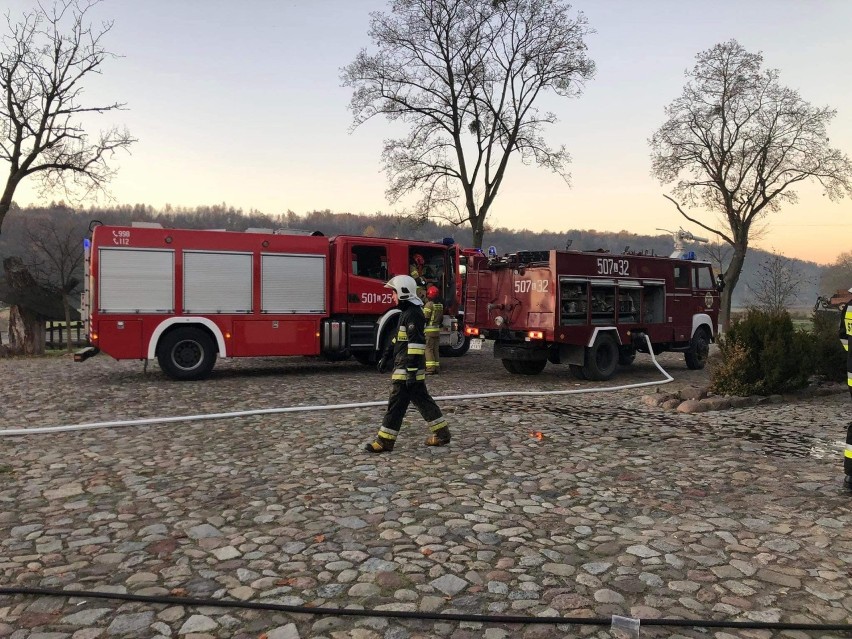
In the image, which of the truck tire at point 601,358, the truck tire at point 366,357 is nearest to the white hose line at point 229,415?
the truck tire at point 601,358

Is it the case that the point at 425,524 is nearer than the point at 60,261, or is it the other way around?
the point at 425,524

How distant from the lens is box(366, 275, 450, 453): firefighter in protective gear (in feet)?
21.4

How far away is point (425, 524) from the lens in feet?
14.6

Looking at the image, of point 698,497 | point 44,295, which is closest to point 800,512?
point 698,497

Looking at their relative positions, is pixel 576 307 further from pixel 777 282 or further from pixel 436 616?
pixel 777 282

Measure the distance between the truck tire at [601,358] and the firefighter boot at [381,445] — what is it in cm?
731

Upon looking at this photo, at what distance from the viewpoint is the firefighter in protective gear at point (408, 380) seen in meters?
6.53

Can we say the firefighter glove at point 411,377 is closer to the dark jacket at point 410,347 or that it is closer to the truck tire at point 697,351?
the dark jacket at point 410,347

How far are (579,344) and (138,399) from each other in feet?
26.6

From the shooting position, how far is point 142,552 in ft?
12.9

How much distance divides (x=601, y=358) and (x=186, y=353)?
8.32 meters

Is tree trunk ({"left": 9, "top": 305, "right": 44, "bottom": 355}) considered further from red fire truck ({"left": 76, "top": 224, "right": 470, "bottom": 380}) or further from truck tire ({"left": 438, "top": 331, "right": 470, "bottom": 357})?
truck tire ({"left": 438, "top": 331, "right": 470, "bottom": 357})

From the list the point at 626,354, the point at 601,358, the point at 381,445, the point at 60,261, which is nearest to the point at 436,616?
the point at 381,445

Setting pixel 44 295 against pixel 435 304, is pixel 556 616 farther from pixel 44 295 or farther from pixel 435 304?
pixel 44 295
